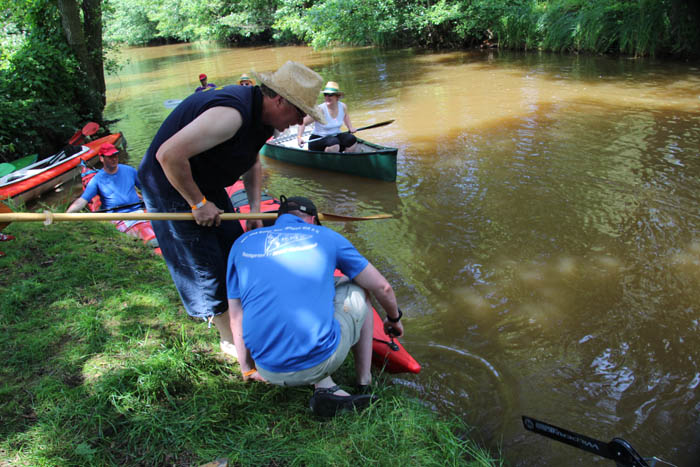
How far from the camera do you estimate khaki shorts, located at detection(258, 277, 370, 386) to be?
2.24 metres

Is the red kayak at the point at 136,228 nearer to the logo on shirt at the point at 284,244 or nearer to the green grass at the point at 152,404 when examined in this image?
the green grass at the point at 152,404

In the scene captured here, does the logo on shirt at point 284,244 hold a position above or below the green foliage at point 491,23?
below

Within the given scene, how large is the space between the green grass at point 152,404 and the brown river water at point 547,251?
0.73 metres

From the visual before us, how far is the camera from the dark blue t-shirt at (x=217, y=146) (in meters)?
2.29

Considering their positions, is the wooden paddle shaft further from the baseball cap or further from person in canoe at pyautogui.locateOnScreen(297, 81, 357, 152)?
person in canoe at pyautogui.locateOnScreen(297, 81, 357, 152)

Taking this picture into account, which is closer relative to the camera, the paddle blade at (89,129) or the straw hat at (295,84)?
the straw hat at (295,84)

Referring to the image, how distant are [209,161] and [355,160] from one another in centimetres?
494

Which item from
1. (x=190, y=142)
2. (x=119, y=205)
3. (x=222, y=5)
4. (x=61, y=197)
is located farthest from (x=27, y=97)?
(x=222, y=5)

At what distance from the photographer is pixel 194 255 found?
2574 millimetres

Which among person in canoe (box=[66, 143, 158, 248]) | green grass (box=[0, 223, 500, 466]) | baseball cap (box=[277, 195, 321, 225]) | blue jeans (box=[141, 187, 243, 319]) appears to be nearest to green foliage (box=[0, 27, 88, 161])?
person in canoe (box=[66, 143, 158, 248])

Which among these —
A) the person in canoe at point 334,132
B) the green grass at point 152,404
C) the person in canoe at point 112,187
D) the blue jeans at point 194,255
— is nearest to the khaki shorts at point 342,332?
the green grass at point 152,404

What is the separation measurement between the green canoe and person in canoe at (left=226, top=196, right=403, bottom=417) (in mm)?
4603

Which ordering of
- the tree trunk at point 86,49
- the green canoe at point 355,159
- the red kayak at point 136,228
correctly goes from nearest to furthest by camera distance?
the red kayak at point 136,228 → the green canoe at point 355,159 → the tree trunk at point 86,49

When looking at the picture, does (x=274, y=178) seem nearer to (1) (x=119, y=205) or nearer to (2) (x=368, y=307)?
(1) (x=119, y=205)
